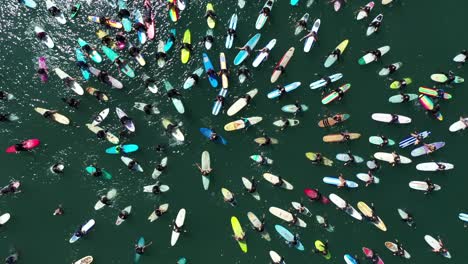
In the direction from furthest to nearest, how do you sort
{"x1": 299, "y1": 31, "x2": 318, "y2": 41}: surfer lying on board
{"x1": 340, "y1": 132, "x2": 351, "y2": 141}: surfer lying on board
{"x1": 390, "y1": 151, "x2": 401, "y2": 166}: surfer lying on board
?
{"x1": 299, "y1": 31, "x2": 318, "y2": 41}: surfer lying on board
{"x1": 340, "y1": 132, "x2": 351, "y2": 141}: surfer lying on board
{"x1": 390, "y1": 151, "x2": 401, "y2": 166}: surfer lying on board

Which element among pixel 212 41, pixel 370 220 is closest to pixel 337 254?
pixel 370 220

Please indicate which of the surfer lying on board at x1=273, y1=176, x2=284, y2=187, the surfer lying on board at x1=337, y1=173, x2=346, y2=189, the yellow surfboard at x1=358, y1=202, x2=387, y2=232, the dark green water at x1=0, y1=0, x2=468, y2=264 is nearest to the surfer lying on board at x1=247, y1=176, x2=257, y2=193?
the dark green water at x1=0, y1=0, x2=468, y2=264

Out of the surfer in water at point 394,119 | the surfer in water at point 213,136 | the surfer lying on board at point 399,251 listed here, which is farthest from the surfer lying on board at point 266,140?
the surfer lying on board at point 399,251

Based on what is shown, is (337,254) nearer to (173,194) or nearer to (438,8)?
(173,194)

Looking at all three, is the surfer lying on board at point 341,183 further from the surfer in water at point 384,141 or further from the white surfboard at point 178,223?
the white surfboard at point 178,223

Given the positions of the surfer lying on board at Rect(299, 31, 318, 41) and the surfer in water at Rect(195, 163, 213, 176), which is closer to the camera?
the surfer in water at Rect(195, 163, 213, 176)

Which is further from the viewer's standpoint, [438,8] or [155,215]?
[438,8]

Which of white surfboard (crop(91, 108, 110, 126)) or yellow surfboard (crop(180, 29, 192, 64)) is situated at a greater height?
yellow surfboard (crop(180, 29, 192, 64))

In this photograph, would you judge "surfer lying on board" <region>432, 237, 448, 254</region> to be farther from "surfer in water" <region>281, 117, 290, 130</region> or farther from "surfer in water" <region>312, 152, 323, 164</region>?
"surfer in water" <region>281, 117, 290, 130</region>
